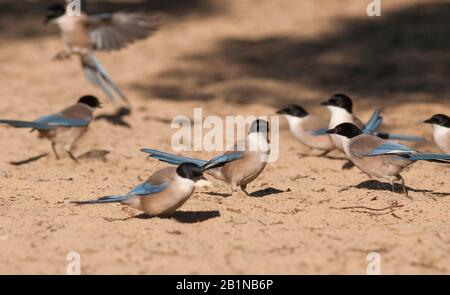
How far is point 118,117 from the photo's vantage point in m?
11.0

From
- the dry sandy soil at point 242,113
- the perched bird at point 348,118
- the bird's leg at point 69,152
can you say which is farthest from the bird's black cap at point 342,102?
the bird's leg at point 69,152

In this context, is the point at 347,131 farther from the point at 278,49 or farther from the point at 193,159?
the point at 278,49

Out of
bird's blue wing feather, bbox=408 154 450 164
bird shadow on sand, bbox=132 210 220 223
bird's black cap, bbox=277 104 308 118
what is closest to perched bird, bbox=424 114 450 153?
bird's blue wing feather, bbox=408 154 450 164

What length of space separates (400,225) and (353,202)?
0.91 metres

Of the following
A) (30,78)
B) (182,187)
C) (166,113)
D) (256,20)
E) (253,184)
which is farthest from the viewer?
(256,20)

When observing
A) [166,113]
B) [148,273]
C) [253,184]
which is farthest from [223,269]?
[166,113]

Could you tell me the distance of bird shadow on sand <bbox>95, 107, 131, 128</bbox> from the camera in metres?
10.7

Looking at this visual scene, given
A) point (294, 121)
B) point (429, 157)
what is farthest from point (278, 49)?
point (429, 157)

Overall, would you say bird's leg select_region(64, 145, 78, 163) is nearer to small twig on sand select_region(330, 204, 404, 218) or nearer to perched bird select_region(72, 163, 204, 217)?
perched bird select_region(72, 163, 204, 217)

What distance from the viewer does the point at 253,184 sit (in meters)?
8.21

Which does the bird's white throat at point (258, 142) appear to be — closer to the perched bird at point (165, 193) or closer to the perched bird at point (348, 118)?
the perched bird at point (165, 193)

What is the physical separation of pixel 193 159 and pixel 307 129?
251 centimetres

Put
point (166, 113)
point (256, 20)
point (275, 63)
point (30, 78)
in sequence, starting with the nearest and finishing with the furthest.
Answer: point (166, 113) < point (30, 78) < point (275, 63) < point (256, 20)
